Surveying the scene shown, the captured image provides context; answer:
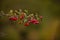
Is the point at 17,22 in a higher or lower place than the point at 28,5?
lower

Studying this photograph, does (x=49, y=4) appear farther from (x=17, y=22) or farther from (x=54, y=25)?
(x=17, y=22)

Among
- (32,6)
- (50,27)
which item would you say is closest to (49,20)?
(50,27)

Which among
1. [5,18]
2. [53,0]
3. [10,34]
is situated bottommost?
[10,34]
